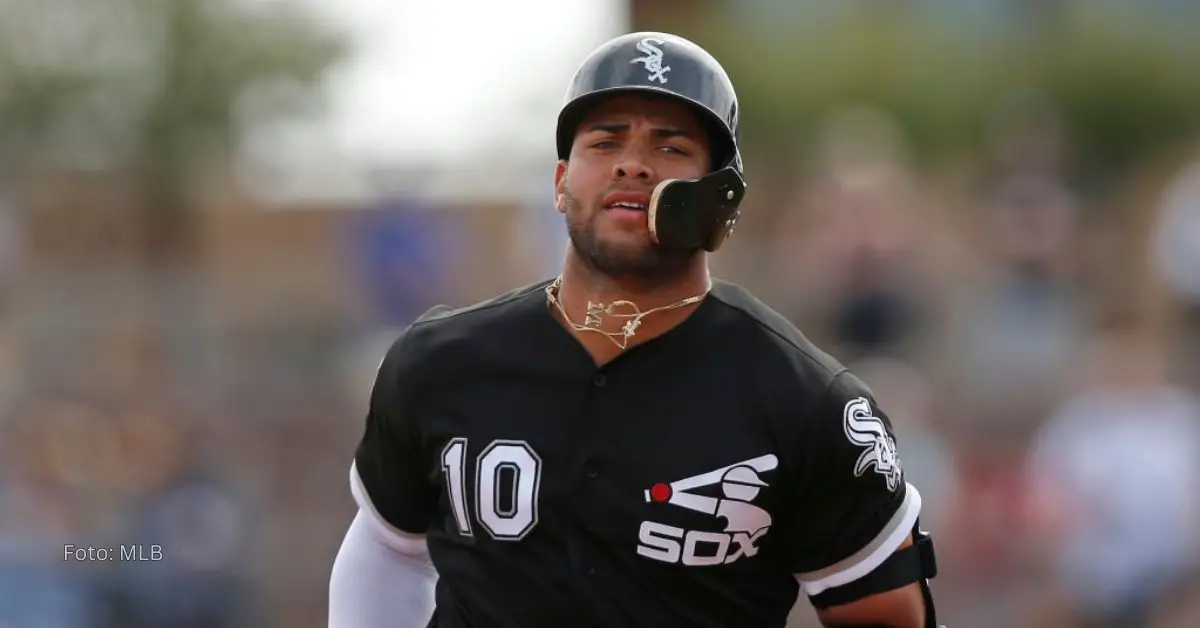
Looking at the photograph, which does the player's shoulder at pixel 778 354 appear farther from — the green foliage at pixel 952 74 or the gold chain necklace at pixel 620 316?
the green foliage at pixel 952 74

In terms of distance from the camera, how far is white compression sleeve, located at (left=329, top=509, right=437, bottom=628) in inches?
191

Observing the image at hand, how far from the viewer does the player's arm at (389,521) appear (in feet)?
14.9

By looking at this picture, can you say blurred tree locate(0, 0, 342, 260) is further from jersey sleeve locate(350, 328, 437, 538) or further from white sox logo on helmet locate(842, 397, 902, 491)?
white sox logo on helmet locate(842, 397, 902, 491)

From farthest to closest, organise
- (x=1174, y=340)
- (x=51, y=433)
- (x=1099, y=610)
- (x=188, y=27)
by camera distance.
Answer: (x=188, y=27), (x=51, y=433), (x=1174, y=340), (x=1099, y=610)

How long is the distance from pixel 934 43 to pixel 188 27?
39.6 feet

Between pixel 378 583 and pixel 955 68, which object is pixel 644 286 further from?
pixel 955 68

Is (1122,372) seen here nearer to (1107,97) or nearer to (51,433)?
(51,433)

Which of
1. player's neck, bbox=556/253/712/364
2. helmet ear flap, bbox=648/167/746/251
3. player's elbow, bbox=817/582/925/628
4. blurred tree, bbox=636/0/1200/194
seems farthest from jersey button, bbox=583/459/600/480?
blurred tree, bbox=636/0/1200/194

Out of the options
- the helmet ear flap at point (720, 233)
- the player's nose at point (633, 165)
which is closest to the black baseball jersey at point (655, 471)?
the helmet ear flap at point (720, 233)

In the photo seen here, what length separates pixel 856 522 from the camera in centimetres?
426

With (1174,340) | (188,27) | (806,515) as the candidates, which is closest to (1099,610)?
(1174,340)

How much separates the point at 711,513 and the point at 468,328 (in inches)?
30.2

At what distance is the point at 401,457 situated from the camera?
4590mm

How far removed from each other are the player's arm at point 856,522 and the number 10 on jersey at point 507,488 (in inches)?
23.9
